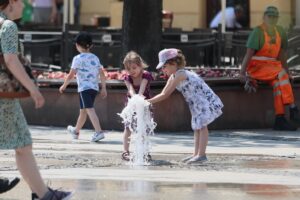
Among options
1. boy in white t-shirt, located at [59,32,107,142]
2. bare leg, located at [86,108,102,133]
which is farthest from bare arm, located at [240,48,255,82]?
bare leg, located at [86,108,102,133]

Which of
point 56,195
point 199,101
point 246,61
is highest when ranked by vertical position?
point 246,61

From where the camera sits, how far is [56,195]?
764 cm

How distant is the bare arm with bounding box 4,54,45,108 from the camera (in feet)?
24.2

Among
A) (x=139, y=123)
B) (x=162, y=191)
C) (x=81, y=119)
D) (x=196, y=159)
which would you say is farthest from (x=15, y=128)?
(x=81, y=119)

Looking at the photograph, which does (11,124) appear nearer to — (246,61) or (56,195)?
(56,195)

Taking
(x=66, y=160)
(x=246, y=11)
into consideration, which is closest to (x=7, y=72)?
(x=66, y=160)

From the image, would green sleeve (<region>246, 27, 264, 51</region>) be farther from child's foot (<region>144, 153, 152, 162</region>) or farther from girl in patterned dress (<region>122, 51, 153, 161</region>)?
child's foot (<region>144, 153, 152, 162</region>)

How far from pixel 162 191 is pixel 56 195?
1.32 meters

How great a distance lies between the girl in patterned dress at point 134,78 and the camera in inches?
425

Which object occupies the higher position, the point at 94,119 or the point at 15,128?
the point at 15,128

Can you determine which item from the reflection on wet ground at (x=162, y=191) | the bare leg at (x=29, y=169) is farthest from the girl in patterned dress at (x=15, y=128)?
the reflection on wet ground at (x=162, y=191)

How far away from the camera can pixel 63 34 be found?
1883cm

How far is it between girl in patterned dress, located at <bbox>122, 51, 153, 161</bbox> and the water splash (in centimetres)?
15

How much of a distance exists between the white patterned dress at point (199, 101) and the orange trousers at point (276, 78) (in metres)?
3.40
